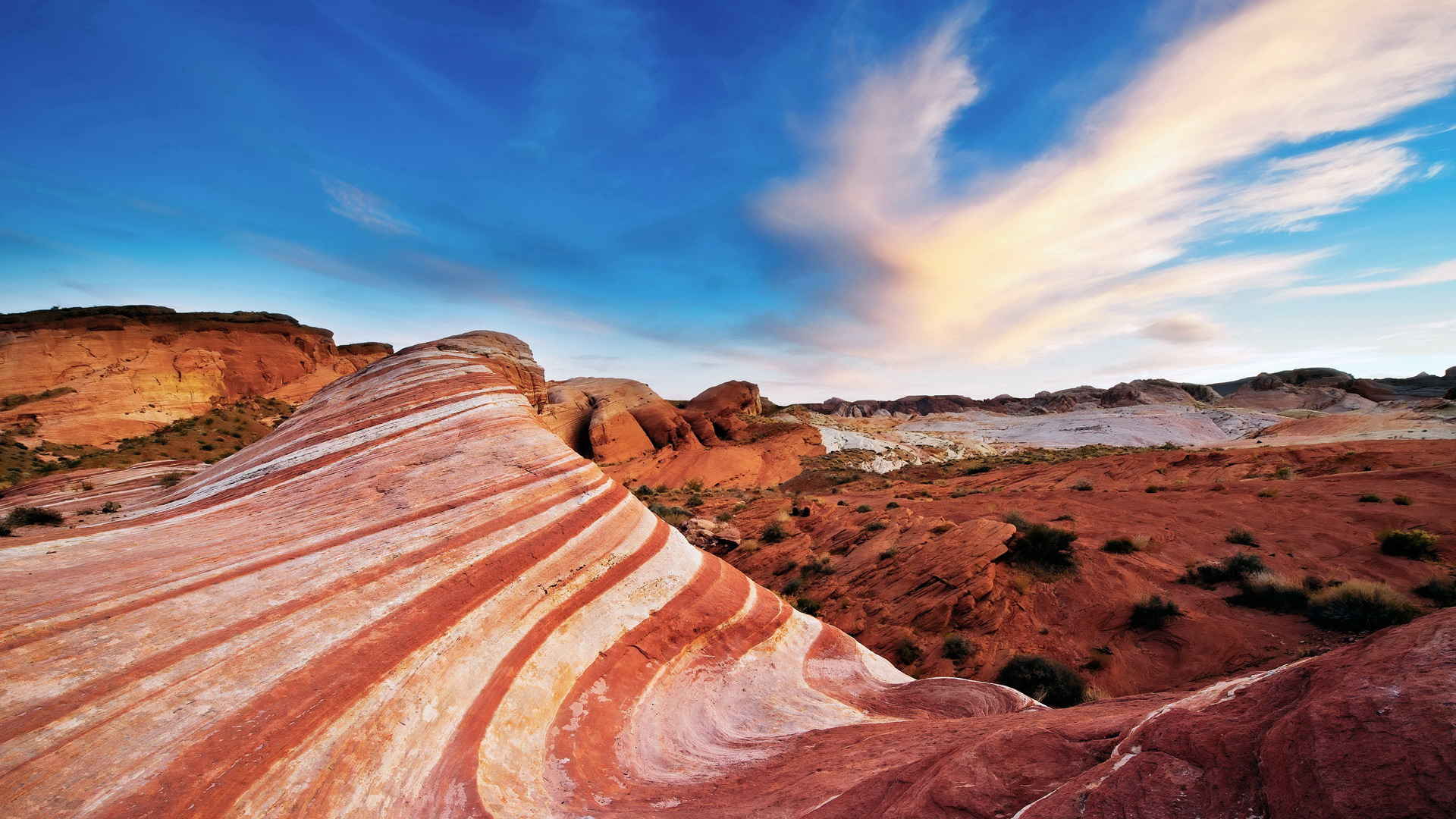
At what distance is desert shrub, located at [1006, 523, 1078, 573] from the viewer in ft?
35.2

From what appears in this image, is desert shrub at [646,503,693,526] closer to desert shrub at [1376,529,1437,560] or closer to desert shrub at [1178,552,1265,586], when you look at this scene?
desert shrub at [1178,552,1265,586]

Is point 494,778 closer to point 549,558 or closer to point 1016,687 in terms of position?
point 549,558

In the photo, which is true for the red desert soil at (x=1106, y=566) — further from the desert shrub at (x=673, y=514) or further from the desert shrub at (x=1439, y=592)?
the desert shrub at (x=673, y=514)

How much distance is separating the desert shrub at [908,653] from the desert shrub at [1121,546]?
5.93 metres

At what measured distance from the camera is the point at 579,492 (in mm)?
6523

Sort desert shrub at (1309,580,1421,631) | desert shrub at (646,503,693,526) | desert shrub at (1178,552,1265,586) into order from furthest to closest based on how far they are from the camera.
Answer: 1. desert shrub at (646,503,693,526)
2. desert shrub at (1178,552,1265,586)
3. desert shrub at (1309,580,1421,631)

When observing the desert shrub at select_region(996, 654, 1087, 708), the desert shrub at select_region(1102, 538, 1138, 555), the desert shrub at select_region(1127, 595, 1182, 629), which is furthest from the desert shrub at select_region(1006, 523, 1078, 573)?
the desert shrub at select_region(996, 654, 1087, 708)

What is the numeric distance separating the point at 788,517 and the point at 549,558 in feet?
43.0

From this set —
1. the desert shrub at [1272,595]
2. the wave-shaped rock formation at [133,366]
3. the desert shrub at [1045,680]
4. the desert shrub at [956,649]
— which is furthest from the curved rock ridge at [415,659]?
the wave-shaped rock formation at [133,366]

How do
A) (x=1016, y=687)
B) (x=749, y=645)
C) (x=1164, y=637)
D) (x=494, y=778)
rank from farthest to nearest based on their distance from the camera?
(x=1164, y=637) → (x=1016, y=687) → (x=749, y=645) → (x=494, y=778)

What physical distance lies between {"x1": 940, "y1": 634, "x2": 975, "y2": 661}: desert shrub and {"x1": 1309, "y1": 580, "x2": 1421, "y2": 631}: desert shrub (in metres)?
5.16

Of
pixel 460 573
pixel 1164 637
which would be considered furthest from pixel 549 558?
pixel 1164 637

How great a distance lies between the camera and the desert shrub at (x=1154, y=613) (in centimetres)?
856

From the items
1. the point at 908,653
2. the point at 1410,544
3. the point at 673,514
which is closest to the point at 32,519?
the point at 908,653
